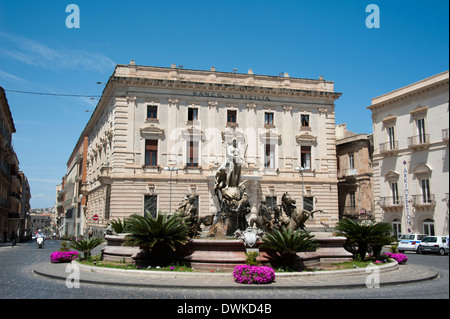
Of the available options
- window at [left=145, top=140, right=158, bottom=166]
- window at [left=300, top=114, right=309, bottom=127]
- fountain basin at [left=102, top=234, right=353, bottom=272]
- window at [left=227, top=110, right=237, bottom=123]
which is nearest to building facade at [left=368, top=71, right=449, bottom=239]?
window at [left=300, top=114, right=309, bottom=127]

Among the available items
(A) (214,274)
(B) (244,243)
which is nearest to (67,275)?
(A) (214,274)

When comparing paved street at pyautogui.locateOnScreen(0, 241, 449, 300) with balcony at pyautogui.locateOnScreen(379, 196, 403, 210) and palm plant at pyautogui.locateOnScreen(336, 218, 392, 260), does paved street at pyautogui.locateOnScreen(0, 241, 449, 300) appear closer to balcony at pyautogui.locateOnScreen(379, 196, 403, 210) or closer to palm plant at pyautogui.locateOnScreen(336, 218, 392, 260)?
palm plant at pyautogui.locateOnScreen(336, 218, 392, 260)

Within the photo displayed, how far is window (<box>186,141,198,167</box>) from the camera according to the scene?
3744 cm

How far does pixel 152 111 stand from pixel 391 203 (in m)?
21.6

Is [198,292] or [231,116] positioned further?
[231,116]

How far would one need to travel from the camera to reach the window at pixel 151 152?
36.9 m

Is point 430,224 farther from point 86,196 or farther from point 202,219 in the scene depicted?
point 86,196

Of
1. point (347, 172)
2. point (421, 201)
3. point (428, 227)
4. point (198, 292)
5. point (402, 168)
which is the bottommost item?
point (198, 292)

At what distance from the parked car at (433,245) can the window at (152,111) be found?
908 inches

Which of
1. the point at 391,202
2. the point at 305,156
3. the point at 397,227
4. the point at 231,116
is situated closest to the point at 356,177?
the point at 305,156

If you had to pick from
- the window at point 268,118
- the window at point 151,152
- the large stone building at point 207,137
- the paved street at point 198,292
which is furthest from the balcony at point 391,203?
the paved street at point 198,292

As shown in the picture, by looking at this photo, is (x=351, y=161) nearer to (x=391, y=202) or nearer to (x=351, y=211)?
(x=351, y=211)

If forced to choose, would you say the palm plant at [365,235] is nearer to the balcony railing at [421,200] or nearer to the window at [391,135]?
the balcony railing at [421,200]

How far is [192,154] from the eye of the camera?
3747 cm
